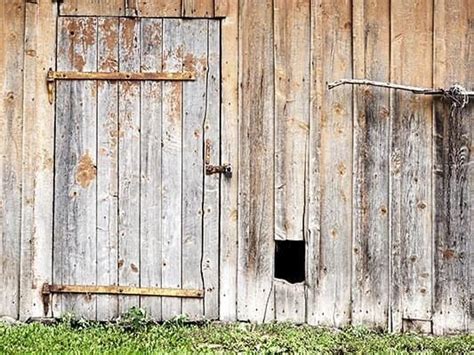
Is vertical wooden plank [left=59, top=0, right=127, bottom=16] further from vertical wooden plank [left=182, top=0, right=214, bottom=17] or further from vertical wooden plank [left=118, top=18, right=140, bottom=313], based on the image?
vertical wooden plank [left=182, top=0, right=214, bottom=17]

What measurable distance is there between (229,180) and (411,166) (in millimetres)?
1246

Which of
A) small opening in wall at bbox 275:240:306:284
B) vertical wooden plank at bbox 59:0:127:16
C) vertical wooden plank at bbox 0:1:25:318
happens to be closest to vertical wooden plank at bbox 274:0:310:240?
small opening in wall at bbox 275:240:306:284

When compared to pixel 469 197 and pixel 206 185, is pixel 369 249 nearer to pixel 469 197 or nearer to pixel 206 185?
pixel 469 197

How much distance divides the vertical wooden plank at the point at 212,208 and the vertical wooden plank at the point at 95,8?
81 centimetres

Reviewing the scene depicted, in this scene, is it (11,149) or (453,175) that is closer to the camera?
(453,175)

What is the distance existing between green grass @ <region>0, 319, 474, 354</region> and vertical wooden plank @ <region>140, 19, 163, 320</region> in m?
0.31

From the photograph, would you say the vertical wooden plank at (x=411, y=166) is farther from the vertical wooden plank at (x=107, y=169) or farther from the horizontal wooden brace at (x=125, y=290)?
the vertical wooden plank at (x=107, y=169)

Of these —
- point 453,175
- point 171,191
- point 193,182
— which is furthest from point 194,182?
point 453,175

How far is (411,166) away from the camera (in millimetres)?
5637

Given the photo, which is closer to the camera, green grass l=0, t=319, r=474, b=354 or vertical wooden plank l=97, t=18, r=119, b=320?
green grass l=0, t=319, r=474, b=354

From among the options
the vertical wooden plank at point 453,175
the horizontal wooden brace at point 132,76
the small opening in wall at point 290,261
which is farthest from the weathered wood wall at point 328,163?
the horizontal wooden brace at point 132,76

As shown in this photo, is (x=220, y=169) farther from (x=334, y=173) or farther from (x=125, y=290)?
(x=125, y=290)

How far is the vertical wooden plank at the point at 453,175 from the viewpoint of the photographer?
5594mm

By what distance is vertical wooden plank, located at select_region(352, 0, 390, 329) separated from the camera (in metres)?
5.63
